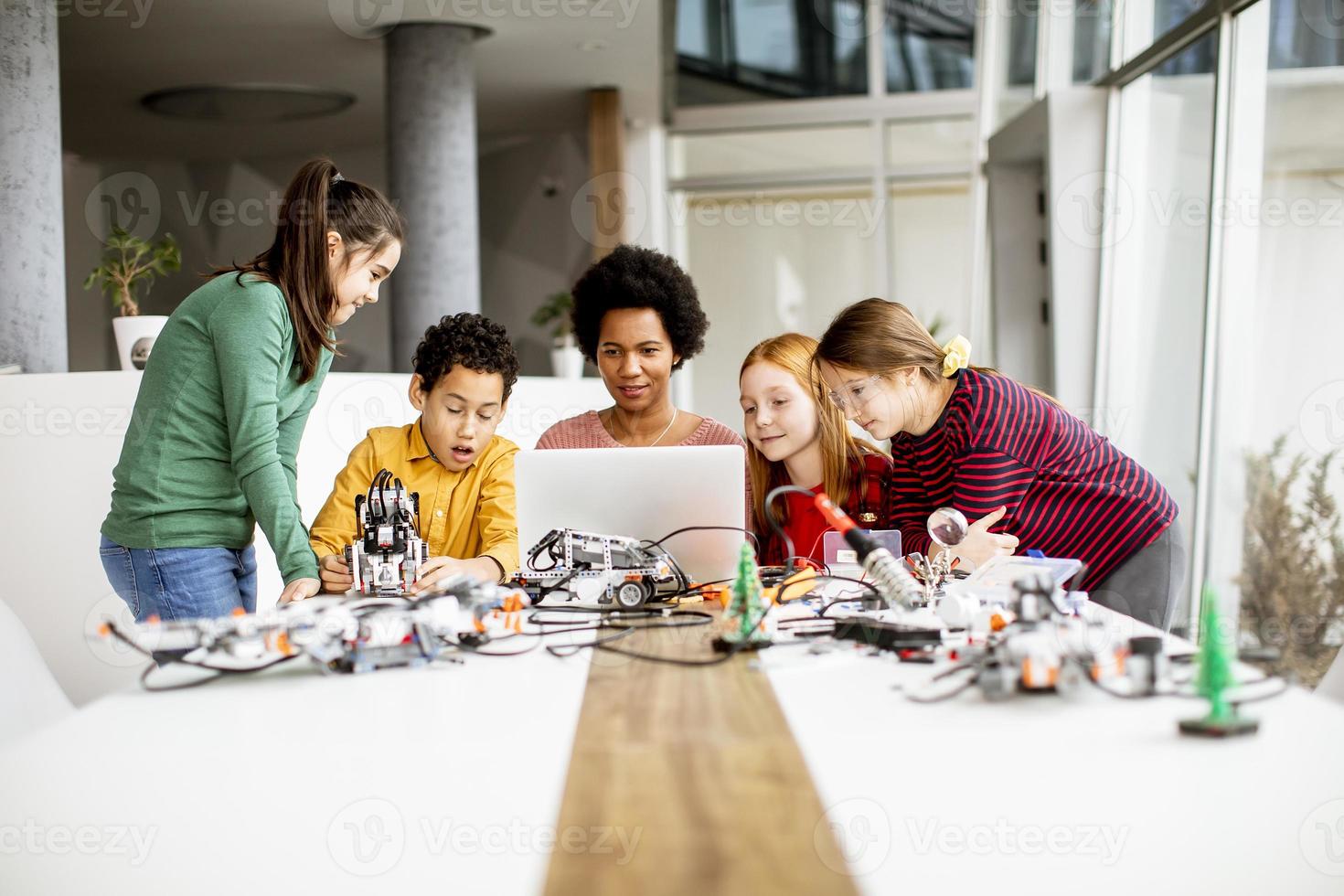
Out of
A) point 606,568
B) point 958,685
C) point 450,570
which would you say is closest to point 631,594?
point 606,568

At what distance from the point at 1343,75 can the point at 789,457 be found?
7.15 feet

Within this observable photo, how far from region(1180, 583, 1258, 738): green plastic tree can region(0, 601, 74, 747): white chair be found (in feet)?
4.59

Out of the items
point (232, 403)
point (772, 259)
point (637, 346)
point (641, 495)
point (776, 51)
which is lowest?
point (641, 495)

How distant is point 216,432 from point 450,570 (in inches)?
20.8

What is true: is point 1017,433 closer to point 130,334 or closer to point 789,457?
point 789,457

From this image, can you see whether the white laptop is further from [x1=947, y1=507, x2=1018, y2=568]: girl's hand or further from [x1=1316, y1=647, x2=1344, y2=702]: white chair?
[x1=1316, y1=647, x2=1344, y2=702]: white chair

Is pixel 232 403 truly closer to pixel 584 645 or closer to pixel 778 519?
pixel 584 645

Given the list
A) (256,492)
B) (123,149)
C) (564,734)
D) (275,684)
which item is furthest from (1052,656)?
(123,149)

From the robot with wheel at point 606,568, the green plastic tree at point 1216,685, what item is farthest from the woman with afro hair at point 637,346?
the green plastic tree at point 1216,685

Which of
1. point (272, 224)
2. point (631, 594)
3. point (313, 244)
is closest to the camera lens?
point (631, 594)

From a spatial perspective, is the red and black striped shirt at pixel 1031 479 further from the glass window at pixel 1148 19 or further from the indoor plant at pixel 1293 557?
the glass window at pixel 1148 19

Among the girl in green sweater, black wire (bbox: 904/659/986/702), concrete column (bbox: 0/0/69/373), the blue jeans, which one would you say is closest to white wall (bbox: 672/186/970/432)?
concrete column (bbox: 0/0/69/373)

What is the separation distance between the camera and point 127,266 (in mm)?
3773

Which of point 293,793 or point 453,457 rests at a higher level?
point 453,457
